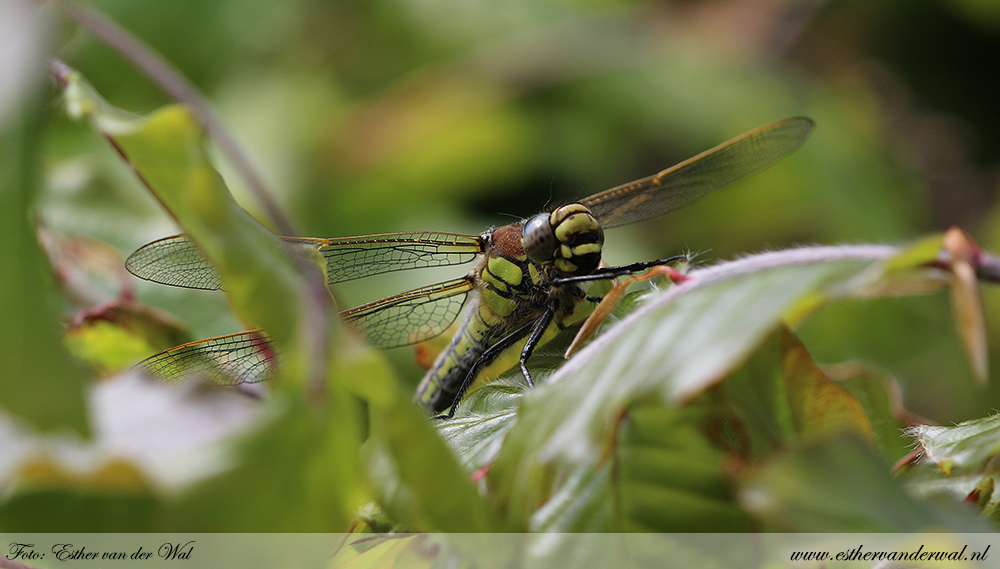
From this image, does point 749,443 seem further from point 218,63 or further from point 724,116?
point 218,63

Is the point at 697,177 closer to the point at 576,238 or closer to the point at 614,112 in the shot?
the point at 576,238

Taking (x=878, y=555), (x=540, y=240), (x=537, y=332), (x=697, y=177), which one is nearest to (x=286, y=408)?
(x=878, y=555)

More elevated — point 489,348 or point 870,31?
point 870,31

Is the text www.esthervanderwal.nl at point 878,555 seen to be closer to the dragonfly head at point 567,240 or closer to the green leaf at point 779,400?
the green leaf at point 779,400

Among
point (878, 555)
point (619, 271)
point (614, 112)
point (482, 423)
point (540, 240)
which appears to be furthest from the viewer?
point (614, 112)

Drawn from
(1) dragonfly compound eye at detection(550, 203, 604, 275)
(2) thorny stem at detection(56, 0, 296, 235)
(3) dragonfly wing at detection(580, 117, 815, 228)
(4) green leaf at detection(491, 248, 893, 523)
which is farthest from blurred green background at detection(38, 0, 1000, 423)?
(4) green leaf at detection(491, 248, 893, 523)

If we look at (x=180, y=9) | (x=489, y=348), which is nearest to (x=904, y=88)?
(x=489, y=348)

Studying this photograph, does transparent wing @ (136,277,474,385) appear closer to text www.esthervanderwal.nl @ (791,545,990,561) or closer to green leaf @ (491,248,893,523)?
green leaf @ (491,248,893,523)
